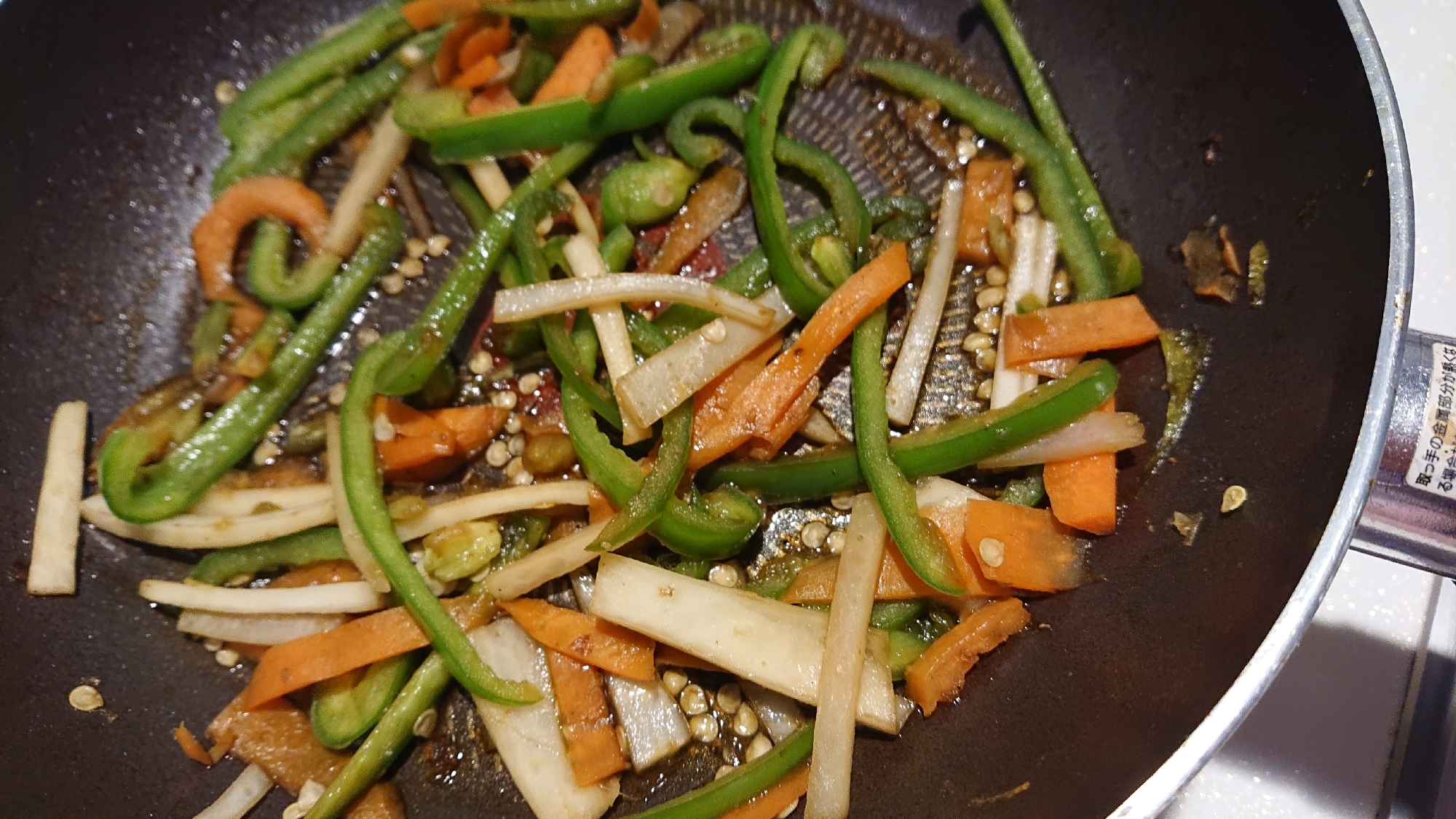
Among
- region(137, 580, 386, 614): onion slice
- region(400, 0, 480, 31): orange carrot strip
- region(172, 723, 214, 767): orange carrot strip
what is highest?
region(400, 0, 480, 31): orange carrot strip

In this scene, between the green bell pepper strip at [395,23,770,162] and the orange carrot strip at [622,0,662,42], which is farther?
the orange carrot strip at [622,0,662,42]

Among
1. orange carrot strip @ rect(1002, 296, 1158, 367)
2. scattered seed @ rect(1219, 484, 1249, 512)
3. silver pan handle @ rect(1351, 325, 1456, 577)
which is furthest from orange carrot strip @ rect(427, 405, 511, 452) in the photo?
silver pan handle @ rect(1351, 325, 1456, 577)

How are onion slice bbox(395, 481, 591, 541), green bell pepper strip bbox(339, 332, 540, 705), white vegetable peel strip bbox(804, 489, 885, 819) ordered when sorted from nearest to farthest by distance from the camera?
white vegetable peel strip bbox(804, 489, 885, 819)
green bell pepper strip bbox(339, 332, 540, 705)
onion slice bbox(395, 481, 591, 541)

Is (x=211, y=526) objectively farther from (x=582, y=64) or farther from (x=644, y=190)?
(x=582, y=64)

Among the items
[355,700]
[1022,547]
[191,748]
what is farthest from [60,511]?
[1022,547]

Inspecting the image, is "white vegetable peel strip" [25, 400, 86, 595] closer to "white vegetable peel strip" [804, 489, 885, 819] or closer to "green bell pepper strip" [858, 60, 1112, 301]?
"white vegetable peel strip" [804, 489, 885, 819]

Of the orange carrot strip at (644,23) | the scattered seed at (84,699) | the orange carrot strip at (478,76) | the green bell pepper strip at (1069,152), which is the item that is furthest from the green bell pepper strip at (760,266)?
the scattered seed at (84,699)

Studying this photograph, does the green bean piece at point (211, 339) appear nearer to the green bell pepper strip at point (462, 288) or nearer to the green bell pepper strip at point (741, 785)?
the green bell pepper strip at point (462, 288)

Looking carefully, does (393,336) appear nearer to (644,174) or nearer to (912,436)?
(644,174)
